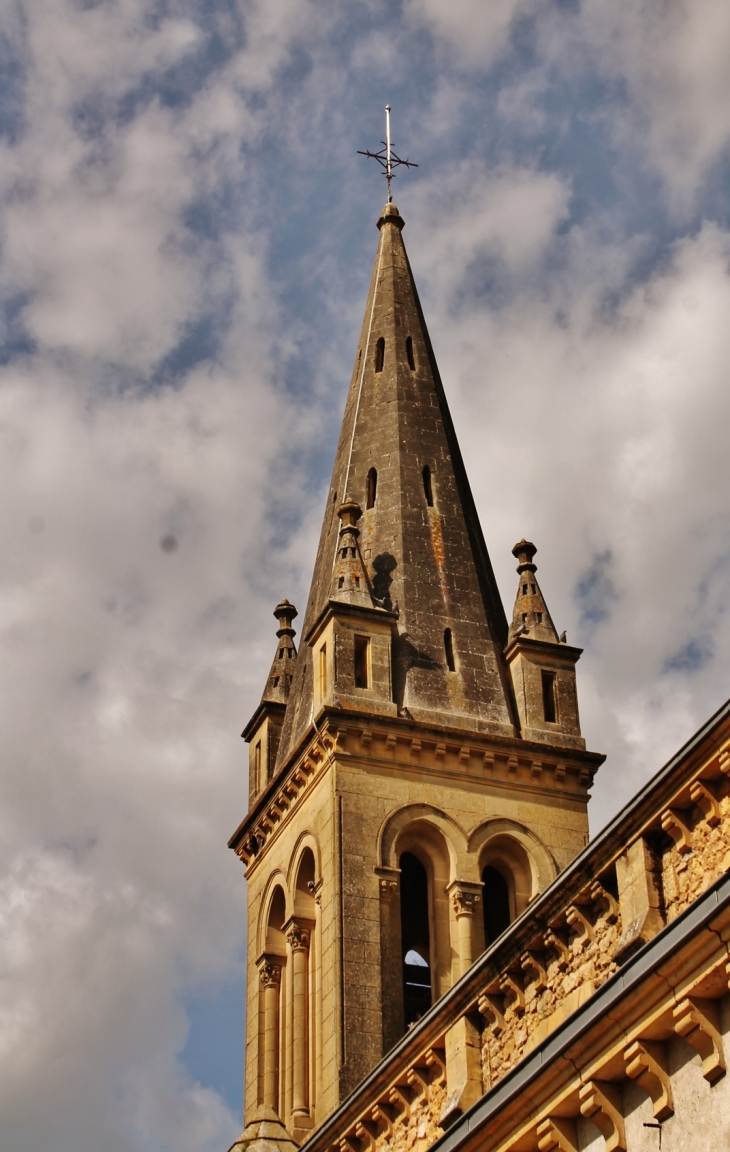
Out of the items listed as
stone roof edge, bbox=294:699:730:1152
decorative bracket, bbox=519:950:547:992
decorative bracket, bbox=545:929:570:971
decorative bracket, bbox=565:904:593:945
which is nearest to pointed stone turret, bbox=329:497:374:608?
stone roof edge, bbox=294:699:730:1152

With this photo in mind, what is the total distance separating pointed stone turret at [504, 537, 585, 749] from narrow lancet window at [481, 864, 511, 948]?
2317 millimetres

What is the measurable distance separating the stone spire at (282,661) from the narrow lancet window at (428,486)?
3.72 meters

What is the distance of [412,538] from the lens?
32.1 meters

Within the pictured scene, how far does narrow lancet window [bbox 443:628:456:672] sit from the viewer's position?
30.5 m

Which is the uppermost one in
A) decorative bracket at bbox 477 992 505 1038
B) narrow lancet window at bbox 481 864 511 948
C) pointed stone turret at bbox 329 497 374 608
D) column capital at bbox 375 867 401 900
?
pointed stone turret at bbox 329 497 374 608

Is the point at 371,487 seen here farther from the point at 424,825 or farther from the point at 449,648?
the point at 424,825

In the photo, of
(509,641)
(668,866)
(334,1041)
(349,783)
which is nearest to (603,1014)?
(668,866)

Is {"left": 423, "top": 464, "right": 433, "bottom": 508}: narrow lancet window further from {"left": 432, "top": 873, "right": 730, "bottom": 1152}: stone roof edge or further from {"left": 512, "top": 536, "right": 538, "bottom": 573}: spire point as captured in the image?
{"left": 432, "top": 873, "right": 730, "bottom": 1152}: stone roof edge

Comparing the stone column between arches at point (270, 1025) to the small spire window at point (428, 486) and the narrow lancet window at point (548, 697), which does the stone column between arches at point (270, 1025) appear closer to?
the narrow lancet window at point (548, 697)

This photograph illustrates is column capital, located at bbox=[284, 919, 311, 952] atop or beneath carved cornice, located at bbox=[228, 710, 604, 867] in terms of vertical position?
beneath

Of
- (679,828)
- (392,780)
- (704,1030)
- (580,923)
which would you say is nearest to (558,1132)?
(704,1030)

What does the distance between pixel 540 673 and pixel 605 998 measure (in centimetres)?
2003

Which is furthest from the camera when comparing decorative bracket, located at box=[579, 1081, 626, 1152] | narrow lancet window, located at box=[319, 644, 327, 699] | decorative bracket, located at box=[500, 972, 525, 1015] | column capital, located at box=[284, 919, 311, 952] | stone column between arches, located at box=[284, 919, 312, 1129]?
narrow lancet window, located at box=[319, 644, 327, 699]

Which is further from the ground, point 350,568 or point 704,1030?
point 350,568
